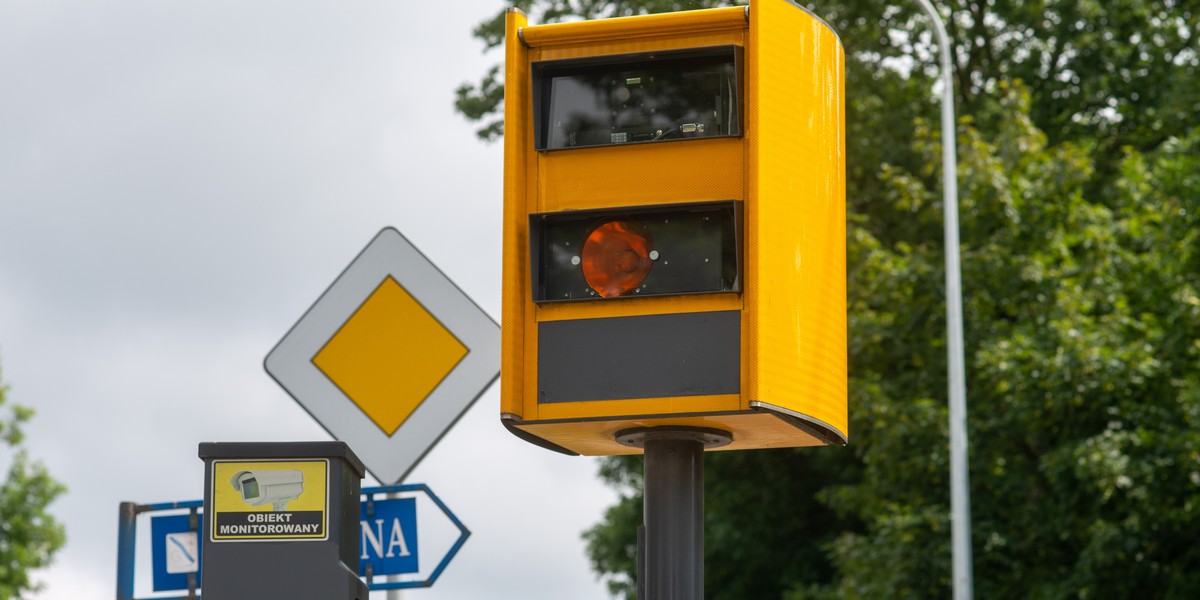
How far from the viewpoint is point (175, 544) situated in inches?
183

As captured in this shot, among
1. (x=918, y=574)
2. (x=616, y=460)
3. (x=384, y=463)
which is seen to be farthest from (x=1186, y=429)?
(x=384, y=463)

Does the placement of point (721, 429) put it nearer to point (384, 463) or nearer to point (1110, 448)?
point (384, 463)

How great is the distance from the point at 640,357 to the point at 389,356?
4.73 feet

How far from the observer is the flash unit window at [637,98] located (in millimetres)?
3645

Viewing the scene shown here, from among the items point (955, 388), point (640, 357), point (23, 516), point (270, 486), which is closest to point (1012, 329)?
point (955, 388)

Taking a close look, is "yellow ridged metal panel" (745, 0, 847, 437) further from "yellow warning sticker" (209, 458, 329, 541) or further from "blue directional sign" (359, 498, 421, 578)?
"blue directional sign" (359, 498, 421, 578)

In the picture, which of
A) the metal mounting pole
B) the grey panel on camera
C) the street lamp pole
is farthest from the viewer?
the street lamp pole

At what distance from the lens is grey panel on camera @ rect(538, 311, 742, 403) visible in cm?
346

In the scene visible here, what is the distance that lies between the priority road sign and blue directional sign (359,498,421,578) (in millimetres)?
186

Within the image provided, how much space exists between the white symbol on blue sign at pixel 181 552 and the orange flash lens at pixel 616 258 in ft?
5.35

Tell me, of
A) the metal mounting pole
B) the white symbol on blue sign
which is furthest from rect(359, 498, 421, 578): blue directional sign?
the metal mounting pole

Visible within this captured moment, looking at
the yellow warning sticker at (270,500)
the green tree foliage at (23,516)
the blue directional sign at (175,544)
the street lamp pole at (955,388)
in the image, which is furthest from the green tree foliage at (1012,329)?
the green tree foliage at (23,516)

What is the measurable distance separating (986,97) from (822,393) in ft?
60.7

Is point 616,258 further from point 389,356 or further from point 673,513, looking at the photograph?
point 389,356
